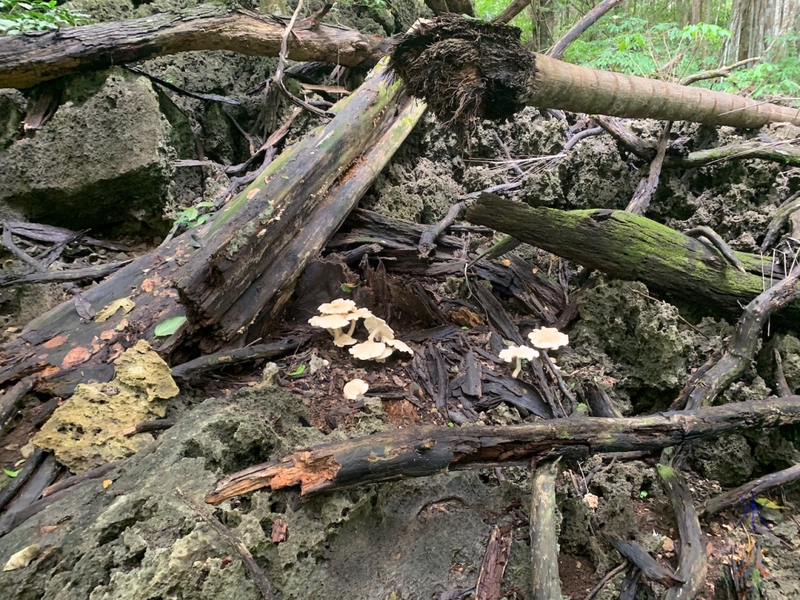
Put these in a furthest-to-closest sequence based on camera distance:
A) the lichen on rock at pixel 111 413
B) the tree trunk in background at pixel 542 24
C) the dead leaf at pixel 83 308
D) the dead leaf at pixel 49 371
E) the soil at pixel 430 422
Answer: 1. the tree trunk in background at pixel 542 24
2. the dead leaf at pixel 83 308
3. the dead leaf at pixel 49 371
4. the lichen on rock at pixel 111 413
5. the soil at pixel 430 422

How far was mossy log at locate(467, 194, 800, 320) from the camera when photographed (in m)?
3.04

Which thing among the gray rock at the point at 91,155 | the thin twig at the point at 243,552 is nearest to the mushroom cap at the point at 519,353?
the thin twig at the point at 243,552

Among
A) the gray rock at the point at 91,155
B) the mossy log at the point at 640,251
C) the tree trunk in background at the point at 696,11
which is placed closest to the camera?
the mossy log at the point at 640,251

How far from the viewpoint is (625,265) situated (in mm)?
3168

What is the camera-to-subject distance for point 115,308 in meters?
2.99

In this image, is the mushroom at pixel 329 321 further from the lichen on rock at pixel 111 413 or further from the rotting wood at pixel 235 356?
the lichen on rock at pixel 111 413

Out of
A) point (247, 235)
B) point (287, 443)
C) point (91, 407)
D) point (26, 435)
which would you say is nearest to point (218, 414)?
point (287, 443)

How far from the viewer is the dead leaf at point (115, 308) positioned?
2.94 meters

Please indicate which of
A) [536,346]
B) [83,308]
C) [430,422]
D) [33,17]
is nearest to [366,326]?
[430,422]

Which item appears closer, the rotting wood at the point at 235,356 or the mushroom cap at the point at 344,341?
the rotting wood at the point at 235,356

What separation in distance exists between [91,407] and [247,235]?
1427 millimetres

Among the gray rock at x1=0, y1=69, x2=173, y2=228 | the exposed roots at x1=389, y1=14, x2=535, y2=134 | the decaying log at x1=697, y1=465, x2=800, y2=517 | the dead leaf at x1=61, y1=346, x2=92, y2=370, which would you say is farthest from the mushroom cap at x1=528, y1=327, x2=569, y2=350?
the gray rock at x1=0, y1=69, x2=173, y2=228

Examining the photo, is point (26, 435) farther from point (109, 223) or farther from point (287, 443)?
point (109, 223)

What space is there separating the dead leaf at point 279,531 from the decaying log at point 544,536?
3.44 feet
